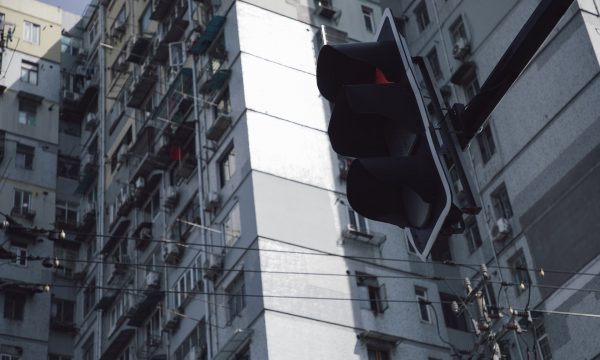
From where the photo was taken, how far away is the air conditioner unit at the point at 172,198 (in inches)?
1271

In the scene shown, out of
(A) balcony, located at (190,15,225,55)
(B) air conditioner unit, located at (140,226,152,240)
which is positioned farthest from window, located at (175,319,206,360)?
(A) balcony, located at (190,15,225,55)

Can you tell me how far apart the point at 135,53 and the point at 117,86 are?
10.9 ft

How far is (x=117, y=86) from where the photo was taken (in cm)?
4212

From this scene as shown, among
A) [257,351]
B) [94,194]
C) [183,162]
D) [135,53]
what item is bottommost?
[257,351]

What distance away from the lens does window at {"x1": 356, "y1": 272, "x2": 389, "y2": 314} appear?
87.1 ft

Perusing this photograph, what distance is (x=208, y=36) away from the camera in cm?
3222

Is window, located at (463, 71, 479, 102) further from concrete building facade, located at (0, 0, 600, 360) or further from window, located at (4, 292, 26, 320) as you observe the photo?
window, located at (4, 292, 26, 320)

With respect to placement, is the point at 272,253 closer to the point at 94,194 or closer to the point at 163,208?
the point at 163,208

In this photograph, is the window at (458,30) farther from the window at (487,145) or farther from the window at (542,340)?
the window at (542,340)

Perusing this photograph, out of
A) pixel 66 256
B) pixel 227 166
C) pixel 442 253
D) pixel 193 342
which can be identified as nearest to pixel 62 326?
pixel 66 256

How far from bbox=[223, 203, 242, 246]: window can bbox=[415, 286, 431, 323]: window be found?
A: 531cm

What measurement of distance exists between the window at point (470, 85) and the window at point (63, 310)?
59.1 ft

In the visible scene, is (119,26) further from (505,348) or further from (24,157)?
(505,348)

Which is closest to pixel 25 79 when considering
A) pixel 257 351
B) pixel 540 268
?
pixel 257 351
